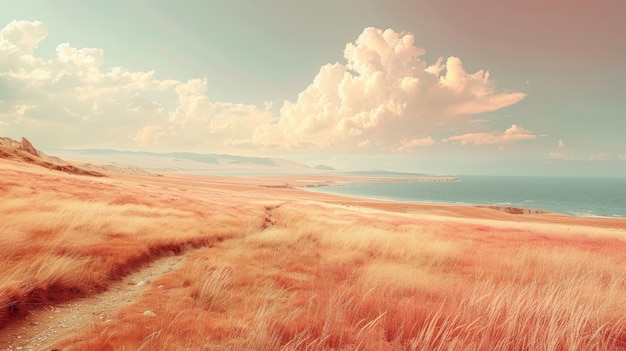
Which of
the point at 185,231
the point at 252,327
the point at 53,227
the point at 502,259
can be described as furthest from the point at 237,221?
the point at 252,327

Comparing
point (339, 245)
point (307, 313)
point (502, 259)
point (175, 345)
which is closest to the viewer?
point (175, 345)

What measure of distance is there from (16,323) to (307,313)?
4.54 m

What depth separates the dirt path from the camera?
4238mm

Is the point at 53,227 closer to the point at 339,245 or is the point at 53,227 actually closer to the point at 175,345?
the point at 175,345

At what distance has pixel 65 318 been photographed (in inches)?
200

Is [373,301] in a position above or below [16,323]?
above

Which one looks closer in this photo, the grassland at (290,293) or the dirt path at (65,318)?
the grassland at (290,293)

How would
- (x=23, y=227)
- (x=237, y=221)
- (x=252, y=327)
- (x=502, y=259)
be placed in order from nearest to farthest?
(x=252, y=327) → (x=23, y=227) → (x=502, y=259) → (x=237, y=221)

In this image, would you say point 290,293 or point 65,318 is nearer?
point 65,318

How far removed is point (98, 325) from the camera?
4574 millimetres

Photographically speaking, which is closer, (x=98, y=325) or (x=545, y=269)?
(x=98, y=325)

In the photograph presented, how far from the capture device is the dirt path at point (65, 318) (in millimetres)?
4238

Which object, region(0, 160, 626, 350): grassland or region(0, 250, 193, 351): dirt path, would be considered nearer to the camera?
region(0, 160, 626, 350): grassland

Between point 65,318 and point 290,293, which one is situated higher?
point 290,293
